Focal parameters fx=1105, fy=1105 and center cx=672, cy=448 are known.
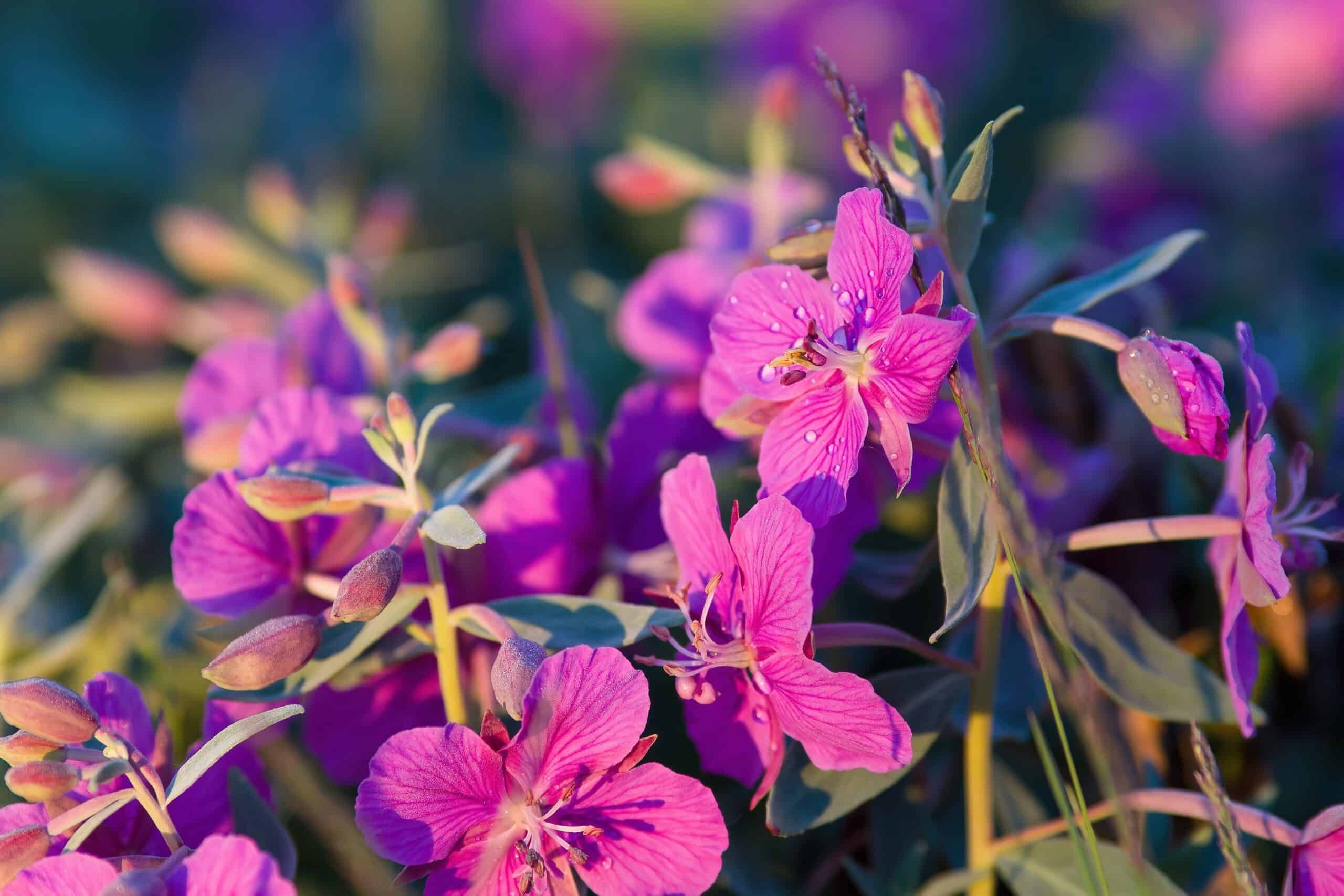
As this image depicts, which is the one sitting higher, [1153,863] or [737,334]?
[737,334]

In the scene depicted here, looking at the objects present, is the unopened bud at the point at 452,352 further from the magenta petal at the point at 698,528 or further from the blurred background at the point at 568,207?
the magenta petal at the point at 698,528

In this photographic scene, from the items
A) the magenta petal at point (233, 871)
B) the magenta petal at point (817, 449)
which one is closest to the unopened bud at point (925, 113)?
the magenta petal at point (817, 449)

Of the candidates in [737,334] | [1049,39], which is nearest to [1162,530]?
[737,334]

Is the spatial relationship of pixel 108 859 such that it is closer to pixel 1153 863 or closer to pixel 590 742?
pixel 590 742

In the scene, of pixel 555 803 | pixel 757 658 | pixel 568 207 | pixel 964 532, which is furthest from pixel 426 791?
pixel 568 207

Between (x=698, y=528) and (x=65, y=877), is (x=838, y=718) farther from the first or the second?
(x=65, y=877)

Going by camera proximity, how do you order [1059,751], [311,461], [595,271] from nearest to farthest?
[311,461]
[1059,751]
[595,271]

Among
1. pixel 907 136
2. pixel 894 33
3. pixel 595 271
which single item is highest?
pixel 907 136
